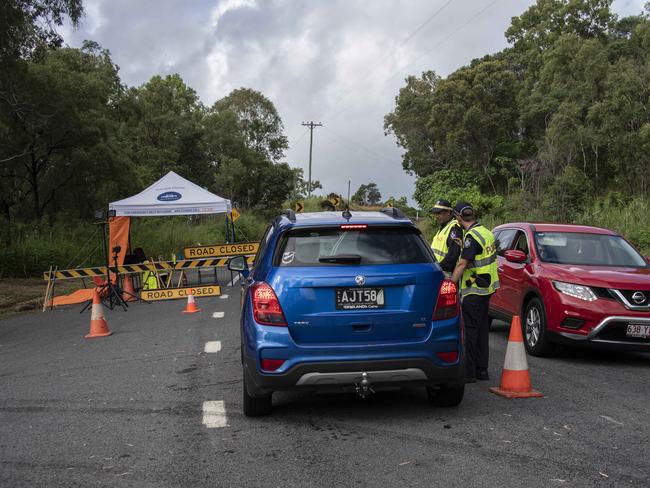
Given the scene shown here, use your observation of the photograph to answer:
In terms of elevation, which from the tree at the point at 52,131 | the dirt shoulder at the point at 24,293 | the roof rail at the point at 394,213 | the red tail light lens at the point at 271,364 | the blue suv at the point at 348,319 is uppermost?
the tree at the point at 52,131

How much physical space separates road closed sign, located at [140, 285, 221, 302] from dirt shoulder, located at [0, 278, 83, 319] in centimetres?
263

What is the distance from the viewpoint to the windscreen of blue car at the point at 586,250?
30.4ft

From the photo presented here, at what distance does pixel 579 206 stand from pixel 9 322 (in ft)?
73.5

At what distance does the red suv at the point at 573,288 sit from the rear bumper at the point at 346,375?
334cm

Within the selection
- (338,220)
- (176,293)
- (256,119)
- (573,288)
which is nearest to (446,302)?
(338,220)

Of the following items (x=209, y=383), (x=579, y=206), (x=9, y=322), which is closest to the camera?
(x=209, y=383)

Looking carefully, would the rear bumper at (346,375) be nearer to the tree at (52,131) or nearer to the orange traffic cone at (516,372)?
the orange traffic cone at (516,372)

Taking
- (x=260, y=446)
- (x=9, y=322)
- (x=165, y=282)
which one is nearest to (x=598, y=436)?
(x=260, y=446)

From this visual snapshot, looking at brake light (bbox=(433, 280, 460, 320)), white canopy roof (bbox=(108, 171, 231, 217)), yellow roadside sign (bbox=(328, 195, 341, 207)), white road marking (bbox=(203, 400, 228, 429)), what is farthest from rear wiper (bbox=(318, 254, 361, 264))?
yellow roadside sign (bbox=(328, 195, 341, 207))

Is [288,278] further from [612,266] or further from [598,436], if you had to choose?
[612,266]

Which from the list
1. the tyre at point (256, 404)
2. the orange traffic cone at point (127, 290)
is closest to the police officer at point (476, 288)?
the tyre at point (256, 404)

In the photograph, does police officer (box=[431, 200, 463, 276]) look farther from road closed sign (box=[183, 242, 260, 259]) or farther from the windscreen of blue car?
road closed sign (box=[183, 242, 260, 259])

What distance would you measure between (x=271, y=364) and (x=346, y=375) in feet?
1.88

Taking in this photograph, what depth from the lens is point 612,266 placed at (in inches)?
355
